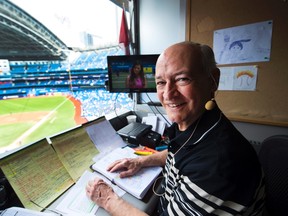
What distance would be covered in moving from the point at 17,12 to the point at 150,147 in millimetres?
1157

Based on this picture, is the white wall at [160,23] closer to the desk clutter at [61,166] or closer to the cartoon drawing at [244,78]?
the cartoon drawing at [244,78]

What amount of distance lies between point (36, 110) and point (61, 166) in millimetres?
516

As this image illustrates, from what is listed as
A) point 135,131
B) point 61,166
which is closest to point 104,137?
point 135,131

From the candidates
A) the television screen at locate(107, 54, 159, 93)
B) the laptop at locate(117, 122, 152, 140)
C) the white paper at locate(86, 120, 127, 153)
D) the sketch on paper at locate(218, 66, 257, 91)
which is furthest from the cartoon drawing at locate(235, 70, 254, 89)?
the white paper at locate(86, 120, 127, 153)

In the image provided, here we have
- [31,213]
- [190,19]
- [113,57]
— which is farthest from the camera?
[190,19]

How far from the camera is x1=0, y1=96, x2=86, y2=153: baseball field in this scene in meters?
0.99

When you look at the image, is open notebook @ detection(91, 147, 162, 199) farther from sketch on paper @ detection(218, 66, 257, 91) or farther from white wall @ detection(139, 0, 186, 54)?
white wall @ detection(139, 0, 186, 54)

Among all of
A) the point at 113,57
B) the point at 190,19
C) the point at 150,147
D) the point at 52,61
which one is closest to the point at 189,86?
the point at 150,147

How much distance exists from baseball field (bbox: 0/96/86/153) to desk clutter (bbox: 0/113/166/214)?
0.23 m

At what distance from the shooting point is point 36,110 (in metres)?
1.17

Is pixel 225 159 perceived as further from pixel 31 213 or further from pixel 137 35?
pixel 137 35

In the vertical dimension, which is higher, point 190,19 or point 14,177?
point 190,19

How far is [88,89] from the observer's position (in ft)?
5.29

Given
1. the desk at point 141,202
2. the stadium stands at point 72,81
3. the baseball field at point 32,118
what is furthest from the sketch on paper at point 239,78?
the baseball field at point 32,118
